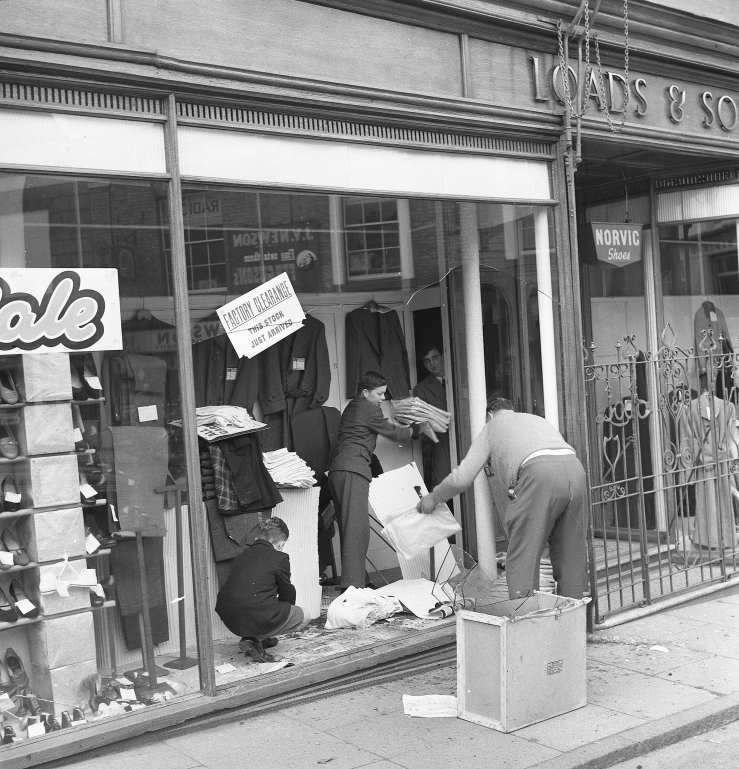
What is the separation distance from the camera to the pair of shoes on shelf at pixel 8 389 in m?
4.91

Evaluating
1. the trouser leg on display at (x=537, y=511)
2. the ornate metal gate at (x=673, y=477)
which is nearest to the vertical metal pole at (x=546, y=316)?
the ornate metal gate at (x=673, y=477)

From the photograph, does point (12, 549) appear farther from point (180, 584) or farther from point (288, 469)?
point (288, 469)

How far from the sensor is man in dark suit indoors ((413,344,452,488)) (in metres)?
8.31

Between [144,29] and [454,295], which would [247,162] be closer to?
[144,29]

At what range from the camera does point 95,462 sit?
17.3ft

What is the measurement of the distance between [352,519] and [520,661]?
2.62 meters

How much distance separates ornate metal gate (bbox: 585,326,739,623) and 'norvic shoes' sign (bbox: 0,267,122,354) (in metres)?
3.64

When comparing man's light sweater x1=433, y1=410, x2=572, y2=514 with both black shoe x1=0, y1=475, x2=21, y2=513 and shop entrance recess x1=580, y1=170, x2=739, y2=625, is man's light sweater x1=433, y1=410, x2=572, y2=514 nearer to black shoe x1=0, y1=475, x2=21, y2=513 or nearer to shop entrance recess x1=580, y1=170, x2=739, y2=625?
shop entrance recess x1=580, y1=170, x2=739, y2=625

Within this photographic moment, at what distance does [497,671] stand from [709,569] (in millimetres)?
3901

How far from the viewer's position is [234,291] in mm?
6262

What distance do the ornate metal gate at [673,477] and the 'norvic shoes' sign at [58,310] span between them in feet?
11.9

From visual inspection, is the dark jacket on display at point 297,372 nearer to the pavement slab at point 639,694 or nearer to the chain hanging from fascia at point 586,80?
the chain hanging from fascia at point 586,80

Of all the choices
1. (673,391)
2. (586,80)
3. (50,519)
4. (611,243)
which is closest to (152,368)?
(50,519)

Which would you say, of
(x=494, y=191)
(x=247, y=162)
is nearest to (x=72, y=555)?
(x=247, y=162)
